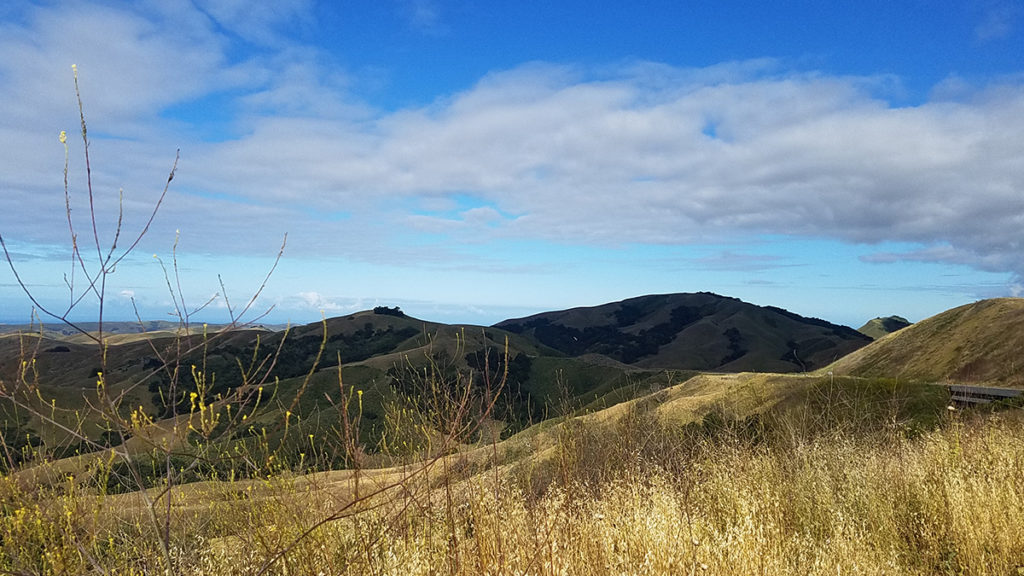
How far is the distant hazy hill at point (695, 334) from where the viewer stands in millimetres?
121688

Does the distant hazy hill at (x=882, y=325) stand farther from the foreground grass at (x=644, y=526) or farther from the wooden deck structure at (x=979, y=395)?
the foreground grass at (x=644, y=526)

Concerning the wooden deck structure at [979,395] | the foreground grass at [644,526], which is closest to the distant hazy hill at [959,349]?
the wooden deck structure at [979,395]

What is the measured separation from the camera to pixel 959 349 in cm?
3584

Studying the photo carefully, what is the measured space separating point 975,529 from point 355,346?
4276 inches

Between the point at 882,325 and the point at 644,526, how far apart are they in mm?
183110

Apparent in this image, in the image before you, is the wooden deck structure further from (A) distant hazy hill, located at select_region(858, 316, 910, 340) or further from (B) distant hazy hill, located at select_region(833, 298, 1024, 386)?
(A) distant hazy hill, located at select_region(858, 316, 910, 340)

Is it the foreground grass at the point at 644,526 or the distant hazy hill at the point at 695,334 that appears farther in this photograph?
the distant hazy hill at the point at 695,334

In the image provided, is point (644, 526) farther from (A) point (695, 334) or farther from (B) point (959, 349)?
(A) point (695, 334)

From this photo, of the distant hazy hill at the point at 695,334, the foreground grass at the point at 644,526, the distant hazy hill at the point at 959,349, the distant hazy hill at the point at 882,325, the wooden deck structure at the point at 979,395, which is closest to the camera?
the foreground grass at the point at 644,526

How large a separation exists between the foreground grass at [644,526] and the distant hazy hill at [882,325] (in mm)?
160823

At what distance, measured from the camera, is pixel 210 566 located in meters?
5.97

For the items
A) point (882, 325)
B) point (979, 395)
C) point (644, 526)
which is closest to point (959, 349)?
point (979, 395)

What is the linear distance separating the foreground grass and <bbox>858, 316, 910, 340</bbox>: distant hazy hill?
161 m

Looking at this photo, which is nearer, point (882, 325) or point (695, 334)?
point (695, 334)
